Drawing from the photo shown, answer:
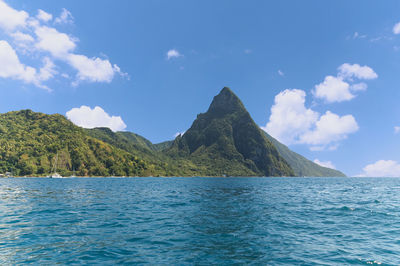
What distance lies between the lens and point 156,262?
12.8m

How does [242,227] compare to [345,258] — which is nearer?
[345,258]

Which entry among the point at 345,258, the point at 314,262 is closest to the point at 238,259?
the point at 314,262

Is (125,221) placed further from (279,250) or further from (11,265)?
(279,250)

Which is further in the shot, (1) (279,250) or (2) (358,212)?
(2) (358,212)

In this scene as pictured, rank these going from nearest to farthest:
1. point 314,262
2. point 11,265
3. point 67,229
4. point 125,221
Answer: point 11,265 < point 314,262 < point 67,229 < point 125,221

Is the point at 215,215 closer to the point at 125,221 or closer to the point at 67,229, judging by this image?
the point at 125,221

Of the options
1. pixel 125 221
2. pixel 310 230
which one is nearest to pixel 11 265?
pixel 125 221

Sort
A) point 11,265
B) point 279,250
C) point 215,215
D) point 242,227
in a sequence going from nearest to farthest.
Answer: point 11,265, point 279,250, point 242,227, point 215,215

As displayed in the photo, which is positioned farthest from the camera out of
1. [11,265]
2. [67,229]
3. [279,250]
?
[67,229]

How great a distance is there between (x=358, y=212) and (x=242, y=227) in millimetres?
19665

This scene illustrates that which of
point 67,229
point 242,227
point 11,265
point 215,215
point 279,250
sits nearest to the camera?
point 11,265

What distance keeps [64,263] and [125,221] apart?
11.7 meters

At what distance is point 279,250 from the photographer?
15.2 m

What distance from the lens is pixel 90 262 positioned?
12.7 m
